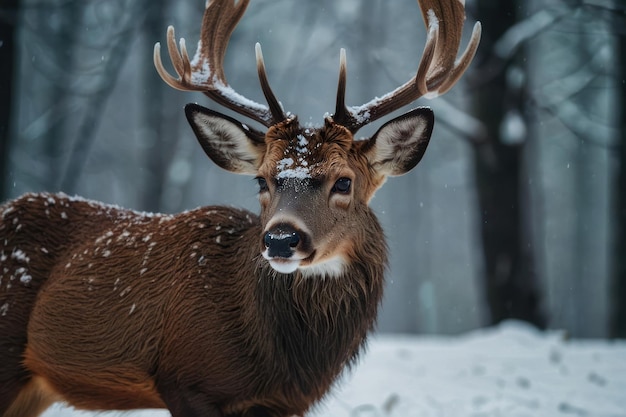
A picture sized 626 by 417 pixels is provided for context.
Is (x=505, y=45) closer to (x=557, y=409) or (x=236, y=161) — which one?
(x=557, y=409)

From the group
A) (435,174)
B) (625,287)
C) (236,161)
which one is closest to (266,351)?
(236,161)

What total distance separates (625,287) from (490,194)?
2962 millimetres

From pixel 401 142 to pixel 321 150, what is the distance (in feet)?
1.94

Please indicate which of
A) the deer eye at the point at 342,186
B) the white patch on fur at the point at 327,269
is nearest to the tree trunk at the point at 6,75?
the white patch on fur at the point at 327,269

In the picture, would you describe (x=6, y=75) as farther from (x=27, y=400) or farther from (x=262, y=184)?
(x=262, y=184)

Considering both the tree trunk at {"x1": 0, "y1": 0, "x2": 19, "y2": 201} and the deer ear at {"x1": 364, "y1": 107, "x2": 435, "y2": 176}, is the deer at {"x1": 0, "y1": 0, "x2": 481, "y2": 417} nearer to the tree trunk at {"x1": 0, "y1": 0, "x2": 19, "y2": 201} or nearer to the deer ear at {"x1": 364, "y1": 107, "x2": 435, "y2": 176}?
the deer ear at {"x1": 364, "y1": 107, "x2": 435, "y2": 176}

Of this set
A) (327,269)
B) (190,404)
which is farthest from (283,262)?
(190,404)

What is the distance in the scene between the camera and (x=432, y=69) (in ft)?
17.7

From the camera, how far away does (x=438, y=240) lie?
133ft

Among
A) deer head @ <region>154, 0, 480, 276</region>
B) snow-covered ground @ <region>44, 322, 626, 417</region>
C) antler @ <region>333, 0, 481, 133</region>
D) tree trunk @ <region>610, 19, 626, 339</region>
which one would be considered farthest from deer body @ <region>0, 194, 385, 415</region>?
tree trunk @ <region>610, 19, 626, 339</region>

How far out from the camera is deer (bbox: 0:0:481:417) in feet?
14.7

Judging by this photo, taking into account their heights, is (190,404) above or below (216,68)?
below

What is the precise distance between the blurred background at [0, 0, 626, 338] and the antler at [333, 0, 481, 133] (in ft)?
2.97

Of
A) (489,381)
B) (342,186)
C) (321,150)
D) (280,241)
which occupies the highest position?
(321,150)
